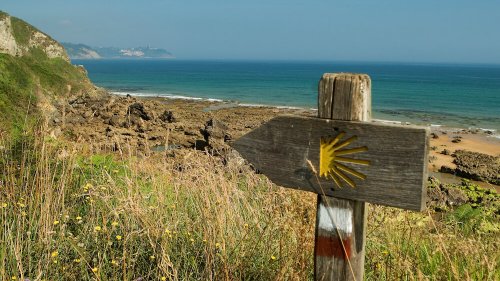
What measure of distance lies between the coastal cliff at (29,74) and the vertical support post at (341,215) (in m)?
6.74

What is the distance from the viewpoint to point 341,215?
2082mm

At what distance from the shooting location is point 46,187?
356 cm

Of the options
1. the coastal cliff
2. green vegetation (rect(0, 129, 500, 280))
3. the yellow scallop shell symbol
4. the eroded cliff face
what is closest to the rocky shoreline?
the coastal cliff

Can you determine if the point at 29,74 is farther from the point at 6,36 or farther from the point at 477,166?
the point at 477,166

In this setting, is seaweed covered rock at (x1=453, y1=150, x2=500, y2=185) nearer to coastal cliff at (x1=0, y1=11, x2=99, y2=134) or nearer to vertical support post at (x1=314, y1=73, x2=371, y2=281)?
coastal cliff at (x1=0, y1=11, x2=99, y2=134)

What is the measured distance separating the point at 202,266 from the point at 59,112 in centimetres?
1834

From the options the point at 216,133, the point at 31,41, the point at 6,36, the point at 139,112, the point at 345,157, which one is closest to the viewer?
the point at 345,157

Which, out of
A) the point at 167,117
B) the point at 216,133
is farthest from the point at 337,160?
the point at 167,117

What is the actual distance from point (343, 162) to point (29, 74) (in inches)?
908

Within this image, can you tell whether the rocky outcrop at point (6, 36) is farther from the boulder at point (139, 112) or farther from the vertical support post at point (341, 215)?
the vertical support post at point (341, 215)

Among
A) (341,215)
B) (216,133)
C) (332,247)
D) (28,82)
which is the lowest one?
(216,133)

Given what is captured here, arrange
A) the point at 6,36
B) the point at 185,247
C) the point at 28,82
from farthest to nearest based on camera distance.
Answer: the point at 6,36
the point at 28,82
the point at 185,247

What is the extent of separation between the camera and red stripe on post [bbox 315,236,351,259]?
209 centimetres

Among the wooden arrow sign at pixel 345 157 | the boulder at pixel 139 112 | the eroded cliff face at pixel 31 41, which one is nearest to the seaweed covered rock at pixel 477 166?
the boulder at pixel 139 112
